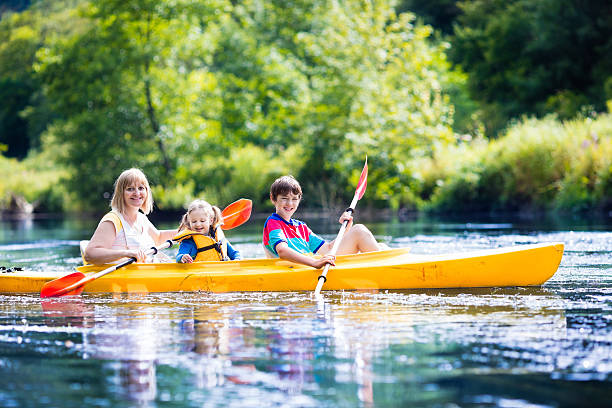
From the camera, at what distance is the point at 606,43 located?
24453 mm

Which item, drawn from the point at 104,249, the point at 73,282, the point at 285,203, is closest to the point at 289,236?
the point at 285,203

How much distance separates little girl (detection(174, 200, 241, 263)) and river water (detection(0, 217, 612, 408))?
441 millimetres

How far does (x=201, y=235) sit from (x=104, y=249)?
719mm

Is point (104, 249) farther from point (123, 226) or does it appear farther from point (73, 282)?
point (73, 282)

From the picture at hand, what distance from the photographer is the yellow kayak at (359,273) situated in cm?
607

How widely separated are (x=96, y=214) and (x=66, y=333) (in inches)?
830

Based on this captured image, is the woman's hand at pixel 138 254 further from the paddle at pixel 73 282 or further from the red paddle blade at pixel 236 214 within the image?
the red paddle blade at pixel 236 214

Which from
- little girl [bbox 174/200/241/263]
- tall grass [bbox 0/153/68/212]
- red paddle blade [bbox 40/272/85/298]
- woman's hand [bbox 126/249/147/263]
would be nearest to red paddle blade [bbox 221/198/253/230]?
little girl [bbox 174/200/241/263]

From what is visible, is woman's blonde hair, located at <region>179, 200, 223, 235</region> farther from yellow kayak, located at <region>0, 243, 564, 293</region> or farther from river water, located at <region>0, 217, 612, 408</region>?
river water, located at <region>0, 217, 612, 408</region>

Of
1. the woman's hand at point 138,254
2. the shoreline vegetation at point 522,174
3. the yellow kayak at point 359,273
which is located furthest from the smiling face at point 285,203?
the shoreline vegetation at point 522,174

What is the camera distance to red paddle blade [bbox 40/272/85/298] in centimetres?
604

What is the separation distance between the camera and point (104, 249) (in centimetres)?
632

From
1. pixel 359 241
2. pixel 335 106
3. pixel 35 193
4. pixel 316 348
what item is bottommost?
pixel 316 348

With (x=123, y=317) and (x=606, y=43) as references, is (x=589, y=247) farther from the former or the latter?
(x=606, y=43)
